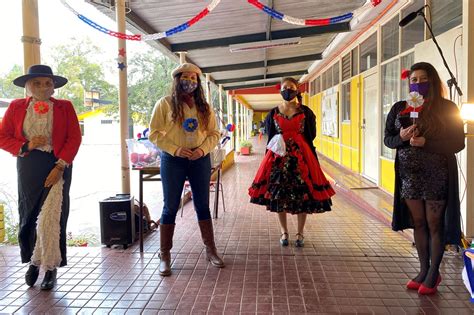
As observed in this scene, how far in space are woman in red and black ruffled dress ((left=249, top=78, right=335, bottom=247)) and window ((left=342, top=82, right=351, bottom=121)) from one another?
5467 mm

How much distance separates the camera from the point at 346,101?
8.91 meters

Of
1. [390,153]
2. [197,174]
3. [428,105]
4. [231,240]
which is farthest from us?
[390,153]

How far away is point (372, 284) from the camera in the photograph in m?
→ 2.71

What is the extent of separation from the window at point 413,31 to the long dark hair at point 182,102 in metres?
3.07

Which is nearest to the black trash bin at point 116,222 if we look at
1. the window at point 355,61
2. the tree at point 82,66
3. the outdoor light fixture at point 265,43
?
the outdoor light fixture at point 265,43

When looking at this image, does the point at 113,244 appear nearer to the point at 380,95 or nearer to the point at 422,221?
the point at 422,221

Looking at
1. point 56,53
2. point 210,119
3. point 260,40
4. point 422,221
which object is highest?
point 56,53

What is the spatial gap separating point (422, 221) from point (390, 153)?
352cm

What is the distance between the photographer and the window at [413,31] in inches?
187

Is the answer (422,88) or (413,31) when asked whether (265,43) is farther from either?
(422,88)

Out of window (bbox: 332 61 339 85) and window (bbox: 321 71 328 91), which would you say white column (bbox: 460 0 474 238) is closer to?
window (bbox: 332 61 339 85)

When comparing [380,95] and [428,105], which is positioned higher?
[380,95]

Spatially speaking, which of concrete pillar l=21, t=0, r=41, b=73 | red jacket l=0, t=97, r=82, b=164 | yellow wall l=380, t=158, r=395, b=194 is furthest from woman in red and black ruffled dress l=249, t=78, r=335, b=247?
yellow wall l=380, t=158, r=395, b=194

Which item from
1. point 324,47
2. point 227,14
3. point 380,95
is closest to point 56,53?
point 324,47
